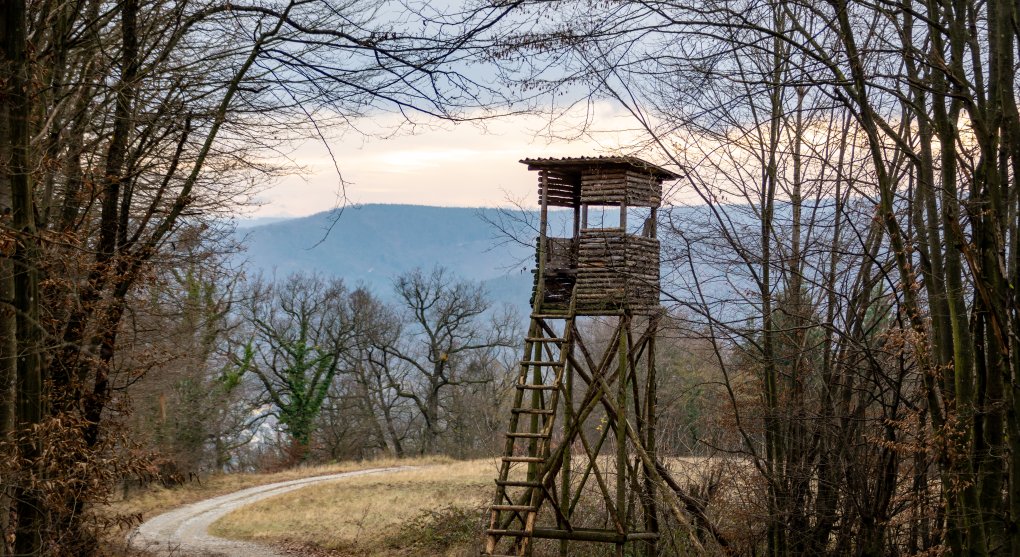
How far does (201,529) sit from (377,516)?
402 centimetres

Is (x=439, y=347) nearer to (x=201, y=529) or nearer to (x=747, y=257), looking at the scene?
(x=201, y=529)

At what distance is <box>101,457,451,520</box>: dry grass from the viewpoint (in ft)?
83.4

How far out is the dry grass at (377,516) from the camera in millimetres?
18406

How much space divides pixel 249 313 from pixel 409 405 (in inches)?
388

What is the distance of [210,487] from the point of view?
103 ft

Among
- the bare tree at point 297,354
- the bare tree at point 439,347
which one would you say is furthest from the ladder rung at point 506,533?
the bare tree at point 439,347

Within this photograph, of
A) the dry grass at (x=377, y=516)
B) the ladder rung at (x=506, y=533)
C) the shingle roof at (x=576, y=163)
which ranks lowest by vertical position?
the dry grass at (x=377, y=516)

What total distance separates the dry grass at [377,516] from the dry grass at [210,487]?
Result: 9.75 feet

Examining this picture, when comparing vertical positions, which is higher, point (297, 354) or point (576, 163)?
point (576, 163)

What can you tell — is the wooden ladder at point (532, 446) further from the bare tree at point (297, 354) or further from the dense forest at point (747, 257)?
the bare tree at point (297, 354)

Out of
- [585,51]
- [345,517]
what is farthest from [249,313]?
[585,51]

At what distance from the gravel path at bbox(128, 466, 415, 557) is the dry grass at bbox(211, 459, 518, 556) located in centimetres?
70

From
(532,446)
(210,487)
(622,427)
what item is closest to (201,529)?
(210,487)

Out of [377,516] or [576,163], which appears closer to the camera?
[576,163]
